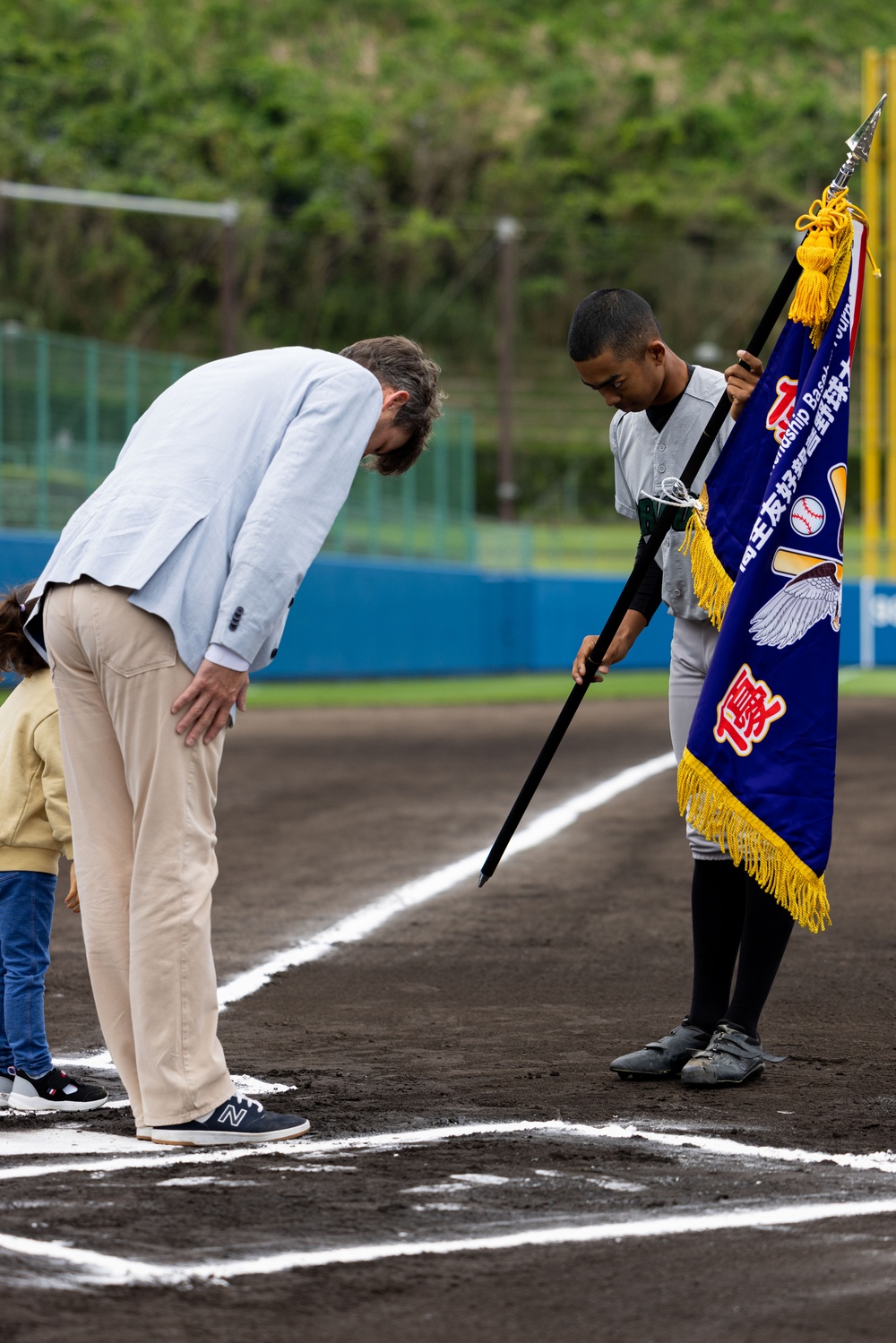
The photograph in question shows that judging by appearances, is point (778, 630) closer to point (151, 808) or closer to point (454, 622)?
point (151, 808)

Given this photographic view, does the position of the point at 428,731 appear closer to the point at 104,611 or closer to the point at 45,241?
the point at 104,611

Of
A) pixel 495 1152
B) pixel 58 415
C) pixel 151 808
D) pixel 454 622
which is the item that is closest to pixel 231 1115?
pixel 495 1152

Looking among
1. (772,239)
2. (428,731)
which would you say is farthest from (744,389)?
(772,239)

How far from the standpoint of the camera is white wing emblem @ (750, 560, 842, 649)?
15.2 feet

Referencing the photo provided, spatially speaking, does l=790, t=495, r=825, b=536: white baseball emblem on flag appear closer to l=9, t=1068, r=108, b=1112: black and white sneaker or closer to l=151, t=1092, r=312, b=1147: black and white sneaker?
→ l=151, t=1092, r=312, b=1147: black and white sneaker

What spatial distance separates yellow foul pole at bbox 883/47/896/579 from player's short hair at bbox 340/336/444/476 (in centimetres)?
2914

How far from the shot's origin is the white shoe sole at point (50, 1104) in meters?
4.35

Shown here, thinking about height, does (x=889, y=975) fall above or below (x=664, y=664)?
above

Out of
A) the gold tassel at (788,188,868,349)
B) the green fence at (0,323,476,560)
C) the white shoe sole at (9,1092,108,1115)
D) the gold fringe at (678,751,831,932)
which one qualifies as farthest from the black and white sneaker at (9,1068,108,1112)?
the green fence at (0,323,476,560)

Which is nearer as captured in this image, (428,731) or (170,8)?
(428,731)

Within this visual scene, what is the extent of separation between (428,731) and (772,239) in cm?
5313

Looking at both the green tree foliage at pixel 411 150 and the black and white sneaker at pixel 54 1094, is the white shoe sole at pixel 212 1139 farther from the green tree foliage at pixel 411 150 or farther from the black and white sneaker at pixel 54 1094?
the green tree foliage at pixel 411 150

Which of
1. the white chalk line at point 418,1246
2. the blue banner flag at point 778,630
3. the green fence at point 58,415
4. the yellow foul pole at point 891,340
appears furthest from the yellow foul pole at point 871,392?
the white chalk line at point 418,1246

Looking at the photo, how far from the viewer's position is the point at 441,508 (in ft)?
105
